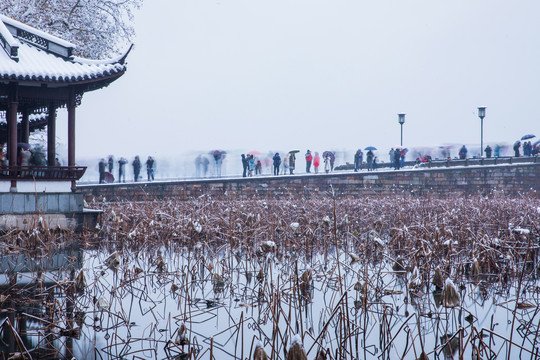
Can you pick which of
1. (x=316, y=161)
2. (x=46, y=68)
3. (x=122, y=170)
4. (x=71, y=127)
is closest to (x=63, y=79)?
(x=46, y=68)

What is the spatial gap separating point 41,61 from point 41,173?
87.5 inches

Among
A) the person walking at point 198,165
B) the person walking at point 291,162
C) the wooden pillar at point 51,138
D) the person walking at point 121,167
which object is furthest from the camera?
the person walking at point 198,165

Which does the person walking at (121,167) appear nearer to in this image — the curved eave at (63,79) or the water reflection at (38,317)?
the curved eave at (63,79)

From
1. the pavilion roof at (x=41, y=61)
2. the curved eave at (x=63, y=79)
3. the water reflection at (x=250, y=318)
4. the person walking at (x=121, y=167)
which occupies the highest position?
the pavilion roof at (x=41, y=61)

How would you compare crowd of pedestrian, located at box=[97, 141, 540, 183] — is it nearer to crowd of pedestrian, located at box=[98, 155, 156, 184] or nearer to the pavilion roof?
crowd of pedestrian, located at box=[98, 155, 156, 184]

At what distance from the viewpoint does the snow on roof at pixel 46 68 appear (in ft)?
32.2

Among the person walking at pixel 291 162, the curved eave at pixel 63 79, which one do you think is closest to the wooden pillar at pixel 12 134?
the curved eave at pixel 63 79

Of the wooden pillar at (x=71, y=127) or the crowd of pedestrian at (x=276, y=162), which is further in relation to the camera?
the crowd of pedestrian at (x=276, y=162)

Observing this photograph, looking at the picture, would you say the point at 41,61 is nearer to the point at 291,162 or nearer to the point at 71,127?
the point at 71,127

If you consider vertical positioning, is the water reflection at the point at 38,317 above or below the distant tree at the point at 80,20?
below

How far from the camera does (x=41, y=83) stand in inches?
404

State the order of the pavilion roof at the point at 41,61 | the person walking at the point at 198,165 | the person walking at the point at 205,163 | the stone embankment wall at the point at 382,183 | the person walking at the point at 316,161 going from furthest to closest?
the person walking at the point at 198,165 → the person walking at the point at 205,163 → the person walking at the point at 316,161 → the stone embankment wall at the point at 382,183 → the pavilion roof at the point at 41,61

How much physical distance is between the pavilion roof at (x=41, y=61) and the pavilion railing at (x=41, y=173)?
1615 mm

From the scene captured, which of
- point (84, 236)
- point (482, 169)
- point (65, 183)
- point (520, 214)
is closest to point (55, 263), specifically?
point (84, 236)
